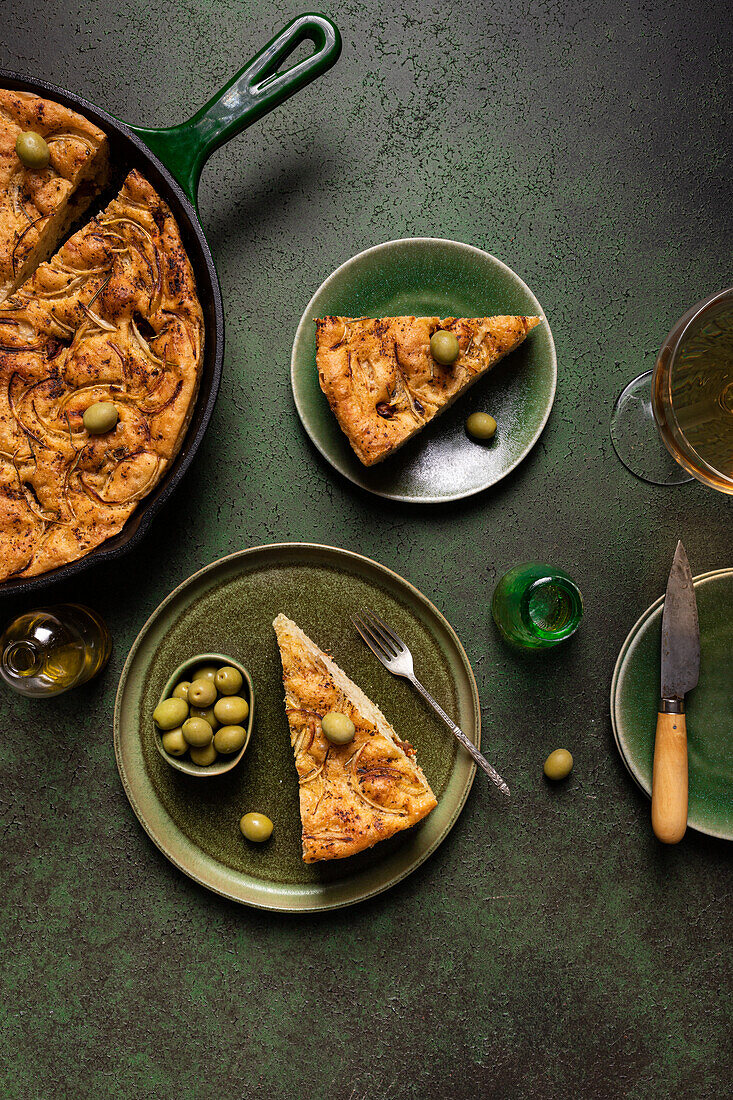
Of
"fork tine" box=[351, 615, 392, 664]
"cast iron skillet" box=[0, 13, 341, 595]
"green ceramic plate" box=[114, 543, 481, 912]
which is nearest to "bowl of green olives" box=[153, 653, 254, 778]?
"green ceramic plate" box=[114, 543, 481, 912]

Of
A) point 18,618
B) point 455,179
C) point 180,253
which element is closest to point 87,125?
point 180,253

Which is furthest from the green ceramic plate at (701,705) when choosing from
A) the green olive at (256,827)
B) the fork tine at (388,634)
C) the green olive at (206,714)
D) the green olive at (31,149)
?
the green olive at (31,149)

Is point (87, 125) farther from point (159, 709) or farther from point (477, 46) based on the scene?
point (159, 709)

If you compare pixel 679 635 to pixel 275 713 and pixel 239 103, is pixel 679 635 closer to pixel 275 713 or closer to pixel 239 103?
pixel 275 713

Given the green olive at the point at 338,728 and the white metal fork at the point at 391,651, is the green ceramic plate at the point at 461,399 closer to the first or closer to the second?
the white metal fork at the point at 391,651

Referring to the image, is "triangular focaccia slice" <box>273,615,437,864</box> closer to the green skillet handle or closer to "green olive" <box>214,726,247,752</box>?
"green olive" <box>214,726,247,752</box>

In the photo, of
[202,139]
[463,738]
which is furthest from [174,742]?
[202,139]
